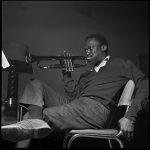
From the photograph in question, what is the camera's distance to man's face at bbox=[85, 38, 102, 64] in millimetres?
1441

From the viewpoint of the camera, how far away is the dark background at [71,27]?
1.39m

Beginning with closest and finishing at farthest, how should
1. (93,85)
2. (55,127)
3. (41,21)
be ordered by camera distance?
1. (55,127)
2. (93,85)
3. (41,21)

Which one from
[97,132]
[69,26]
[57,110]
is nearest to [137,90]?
[97,132]

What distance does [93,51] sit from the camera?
4.78 feet

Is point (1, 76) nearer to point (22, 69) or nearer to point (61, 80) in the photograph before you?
point (22, 69)

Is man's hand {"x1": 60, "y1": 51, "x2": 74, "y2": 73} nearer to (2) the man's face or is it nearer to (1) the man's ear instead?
(2) the man's face

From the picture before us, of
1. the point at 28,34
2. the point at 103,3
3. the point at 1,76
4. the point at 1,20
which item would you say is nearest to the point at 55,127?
the point at 1,76

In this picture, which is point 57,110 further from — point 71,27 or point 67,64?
point 71,27

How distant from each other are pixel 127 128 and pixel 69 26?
0.67m

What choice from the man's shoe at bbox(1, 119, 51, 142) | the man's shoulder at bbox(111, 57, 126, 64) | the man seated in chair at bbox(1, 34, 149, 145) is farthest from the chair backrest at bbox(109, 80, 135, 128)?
the man's shoe at bbox(1, 119, 51, 142)

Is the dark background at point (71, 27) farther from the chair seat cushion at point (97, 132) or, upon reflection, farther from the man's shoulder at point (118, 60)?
the chair seat cushion at point (97, 132)

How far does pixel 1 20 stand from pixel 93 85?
1.99 feet

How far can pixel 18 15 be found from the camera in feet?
4.67

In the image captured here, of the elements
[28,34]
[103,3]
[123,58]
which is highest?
[103,3]
